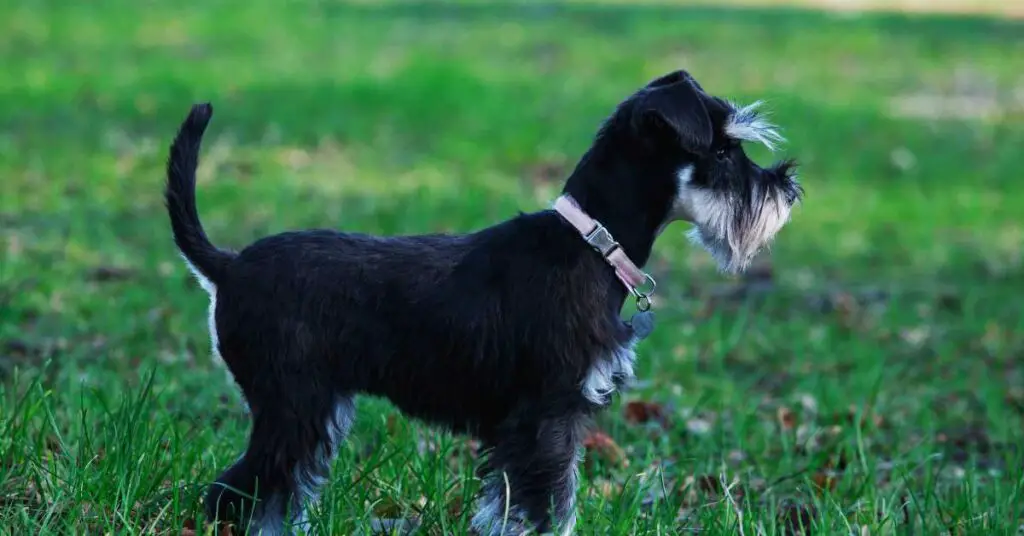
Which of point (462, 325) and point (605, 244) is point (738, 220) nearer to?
point (605, 244)

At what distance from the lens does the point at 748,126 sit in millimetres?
4621

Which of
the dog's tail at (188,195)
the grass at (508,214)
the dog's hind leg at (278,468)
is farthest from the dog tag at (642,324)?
the dog's tail at (188,195)

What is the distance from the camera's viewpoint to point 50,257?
865cm

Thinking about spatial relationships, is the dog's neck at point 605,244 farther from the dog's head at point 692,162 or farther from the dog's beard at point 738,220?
the dog's beard at point 738,220

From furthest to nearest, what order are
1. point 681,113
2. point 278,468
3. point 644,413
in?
point 644,413
point 681,113
point 278,468

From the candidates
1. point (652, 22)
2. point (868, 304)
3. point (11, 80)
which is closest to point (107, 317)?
point (868, 304)

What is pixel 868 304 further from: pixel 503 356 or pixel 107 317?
pixel 503 356

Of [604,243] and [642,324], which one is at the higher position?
[604,243]

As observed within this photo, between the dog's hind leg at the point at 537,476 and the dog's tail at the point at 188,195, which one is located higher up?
the dog's tail at the point at 188,195

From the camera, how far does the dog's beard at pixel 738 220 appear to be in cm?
468

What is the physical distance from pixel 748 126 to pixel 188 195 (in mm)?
1776

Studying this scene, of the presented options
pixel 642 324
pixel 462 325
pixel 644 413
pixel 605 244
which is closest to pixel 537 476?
pixel 462 325

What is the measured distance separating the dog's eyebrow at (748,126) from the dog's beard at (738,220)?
18 cm

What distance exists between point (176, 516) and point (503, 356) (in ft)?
3.54
